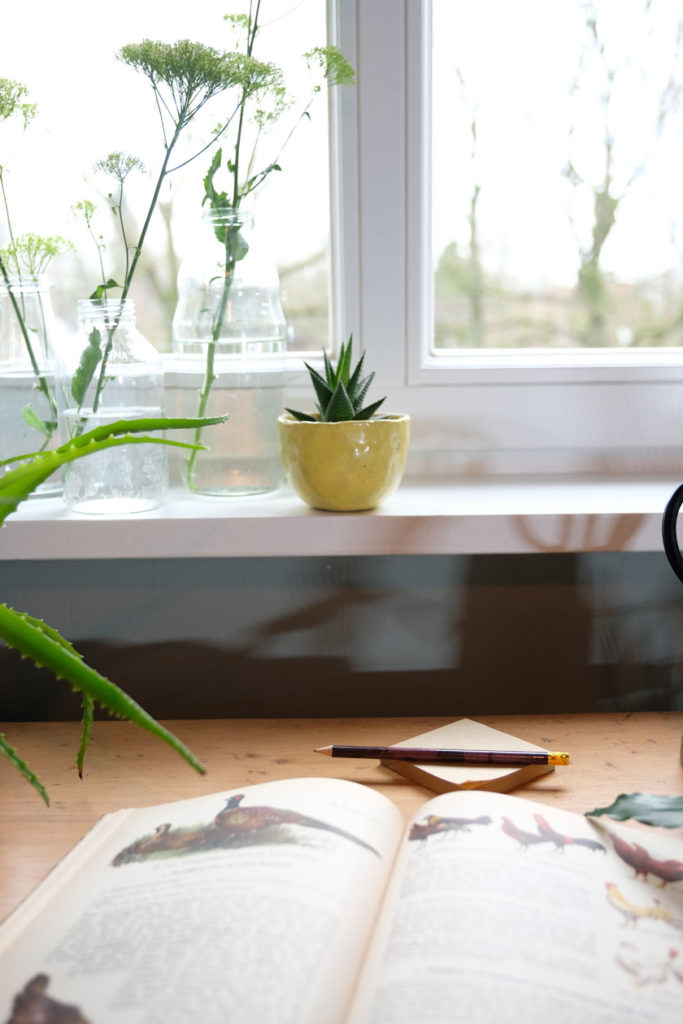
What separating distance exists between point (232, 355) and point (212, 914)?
582 mm

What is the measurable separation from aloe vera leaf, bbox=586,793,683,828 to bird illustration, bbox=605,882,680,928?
0.22 ft

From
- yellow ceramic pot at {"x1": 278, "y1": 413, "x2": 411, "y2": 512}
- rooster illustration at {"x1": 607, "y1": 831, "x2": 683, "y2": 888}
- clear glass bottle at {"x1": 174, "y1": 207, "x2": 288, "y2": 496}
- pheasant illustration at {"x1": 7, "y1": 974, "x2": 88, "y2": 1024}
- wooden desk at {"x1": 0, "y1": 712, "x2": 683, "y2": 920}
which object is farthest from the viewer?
clear glass bottle at {"x1": 174, "y1": 207, "x2": 288, "y2": 496}

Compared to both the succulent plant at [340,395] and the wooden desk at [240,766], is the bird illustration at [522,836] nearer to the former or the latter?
the wooden desk at [240,766]

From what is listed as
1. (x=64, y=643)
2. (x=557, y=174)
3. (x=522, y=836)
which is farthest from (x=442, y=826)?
(x=557, y=174)

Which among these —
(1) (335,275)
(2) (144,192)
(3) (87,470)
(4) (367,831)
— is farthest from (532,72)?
(4) (367,831)

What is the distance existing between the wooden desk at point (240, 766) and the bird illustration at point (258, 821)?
102 mm

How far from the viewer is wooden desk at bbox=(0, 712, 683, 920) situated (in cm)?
68

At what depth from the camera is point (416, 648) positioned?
983mm

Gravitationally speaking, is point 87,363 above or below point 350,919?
above

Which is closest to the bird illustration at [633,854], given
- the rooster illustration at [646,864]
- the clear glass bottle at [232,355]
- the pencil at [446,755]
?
the rooster illustration at [646,864]

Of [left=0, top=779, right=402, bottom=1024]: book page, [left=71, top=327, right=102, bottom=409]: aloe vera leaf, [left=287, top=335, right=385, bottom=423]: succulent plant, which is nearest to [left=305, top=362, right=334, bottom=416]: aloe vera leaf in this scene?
[left=287, top=335, right=385, bottom=423]: succulent plant

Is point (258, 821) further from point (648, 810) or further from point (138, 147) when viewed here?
point (138, 147)

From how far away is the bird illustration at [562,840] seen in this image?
1.92ft

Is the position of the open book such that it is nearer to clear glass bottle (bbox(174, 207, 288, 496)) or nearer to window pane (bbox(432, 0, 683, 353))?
clear glass bottle (bbox(174, 207, 288, 496))
